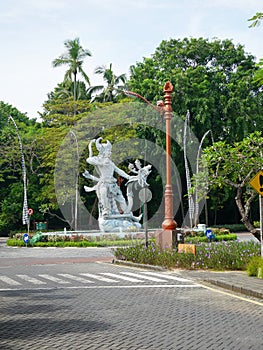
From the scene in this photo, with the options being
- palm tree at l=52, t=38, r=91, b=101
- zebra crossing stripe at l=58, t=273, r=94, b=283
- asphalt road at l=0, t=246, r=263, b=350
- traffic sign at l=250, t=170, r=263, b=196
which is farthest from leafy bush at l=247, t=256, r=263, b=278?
palm tree at l=52, t=38, r=91, b=101

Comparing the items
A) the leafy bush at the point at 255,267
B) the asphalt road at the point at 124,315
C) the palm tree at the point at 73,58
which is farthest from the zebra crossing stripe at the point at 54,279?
the palm tree at the point at 73,58

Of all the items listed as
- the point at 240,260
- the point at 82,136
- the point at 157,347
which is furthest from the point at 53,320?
the point at 82,136

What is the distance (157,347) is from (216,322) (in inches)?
76.7

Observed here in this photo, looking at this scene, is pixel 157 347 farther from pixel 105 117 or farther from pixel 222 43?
pixel 222 43

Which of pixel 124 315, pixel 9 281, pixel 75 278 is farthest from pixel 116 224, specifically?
pixel 124 315

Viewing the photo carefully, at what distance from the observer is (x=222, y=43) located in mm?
53156

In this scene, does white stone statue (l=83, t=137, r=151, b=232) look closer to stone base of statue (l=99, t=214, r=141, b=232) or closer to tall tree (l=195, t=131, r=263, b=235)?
stone base of statue (l=99, t=214, r=141, b=232)

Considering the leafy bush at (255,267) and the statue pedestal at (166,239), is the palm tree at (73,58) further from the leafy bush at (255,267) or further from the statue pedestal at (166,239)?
the leafy bush at (255,267)

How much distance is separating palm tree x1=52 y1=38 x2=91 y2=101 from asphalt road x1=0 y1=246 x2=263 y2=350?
43.3m

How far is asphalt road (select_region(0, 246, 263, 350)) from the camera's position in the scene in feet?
25.5

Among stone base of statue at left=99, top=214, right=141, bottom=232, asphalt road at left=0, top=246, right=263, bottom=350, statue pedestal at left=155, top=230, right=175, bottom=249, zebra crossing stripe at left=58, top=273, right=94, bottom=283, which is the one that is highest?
stone base of statue at left=99, top=214, right=141, bottom=232

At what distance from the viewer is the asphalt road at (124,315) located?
777 cm

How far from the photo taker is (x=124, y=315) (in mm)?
9867

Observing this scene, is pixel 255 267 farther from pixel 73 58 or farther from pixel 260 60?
pixel 73 58
